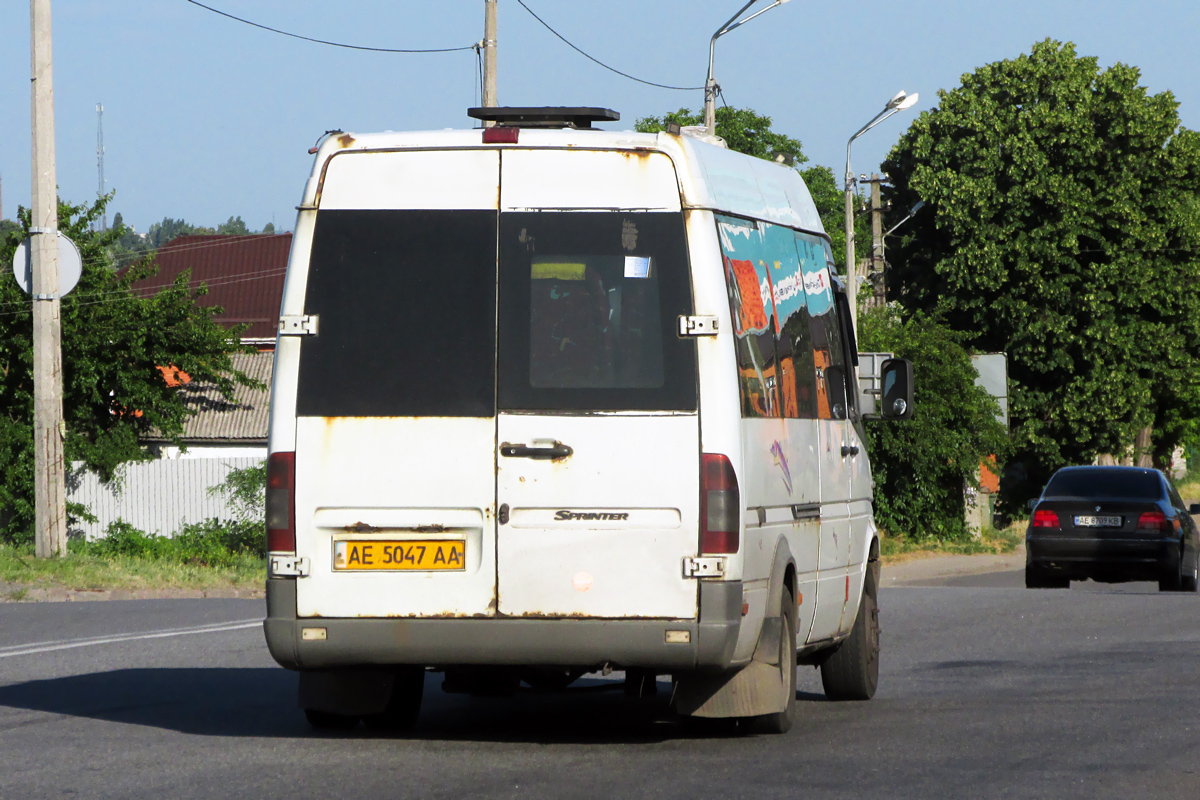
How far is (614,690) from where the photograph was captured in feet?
34.1

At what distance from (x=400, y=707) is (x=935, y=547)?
26.8 m

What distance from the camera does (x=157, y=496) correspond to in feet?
120

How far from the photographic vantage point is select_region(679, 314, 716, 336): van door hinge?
721 cm

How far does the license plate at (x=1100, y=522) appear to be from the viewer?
70.0ft

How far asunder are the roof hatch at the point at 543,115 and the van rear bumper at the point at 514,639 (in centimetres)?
224

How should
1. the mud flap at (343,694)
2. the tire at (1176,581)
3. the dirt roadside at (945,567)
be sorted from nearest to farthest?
the mud flap at (343,694), the tire at (1176,581), the dirt roadside at (945,567)

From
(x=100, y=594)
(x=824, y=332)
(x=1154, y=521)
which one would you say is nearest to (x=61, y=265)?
(x=100, y=594)

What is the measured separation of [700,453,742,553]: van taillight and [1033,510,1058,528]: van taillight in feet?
50.4

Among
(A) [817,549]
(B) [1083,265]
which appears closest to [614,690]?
(A) [817,549]

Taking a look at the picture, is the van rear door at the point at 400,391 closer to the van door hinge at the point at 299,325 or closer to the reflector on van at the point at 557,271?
the van door hinge at the point at 299,325

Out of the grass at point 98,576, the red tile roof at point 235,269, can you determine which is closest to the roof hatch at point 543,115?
the grass at point 98,576

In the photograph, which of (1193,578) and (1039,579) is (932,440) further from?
(1193,578)

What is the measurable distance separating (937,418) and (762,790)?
27.8 meters

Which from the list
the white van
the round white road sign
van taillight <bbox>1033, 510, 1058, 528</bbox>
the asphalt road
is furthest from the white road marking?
van taillight <bbox>1033, 510, 1058, 528</bbox>
